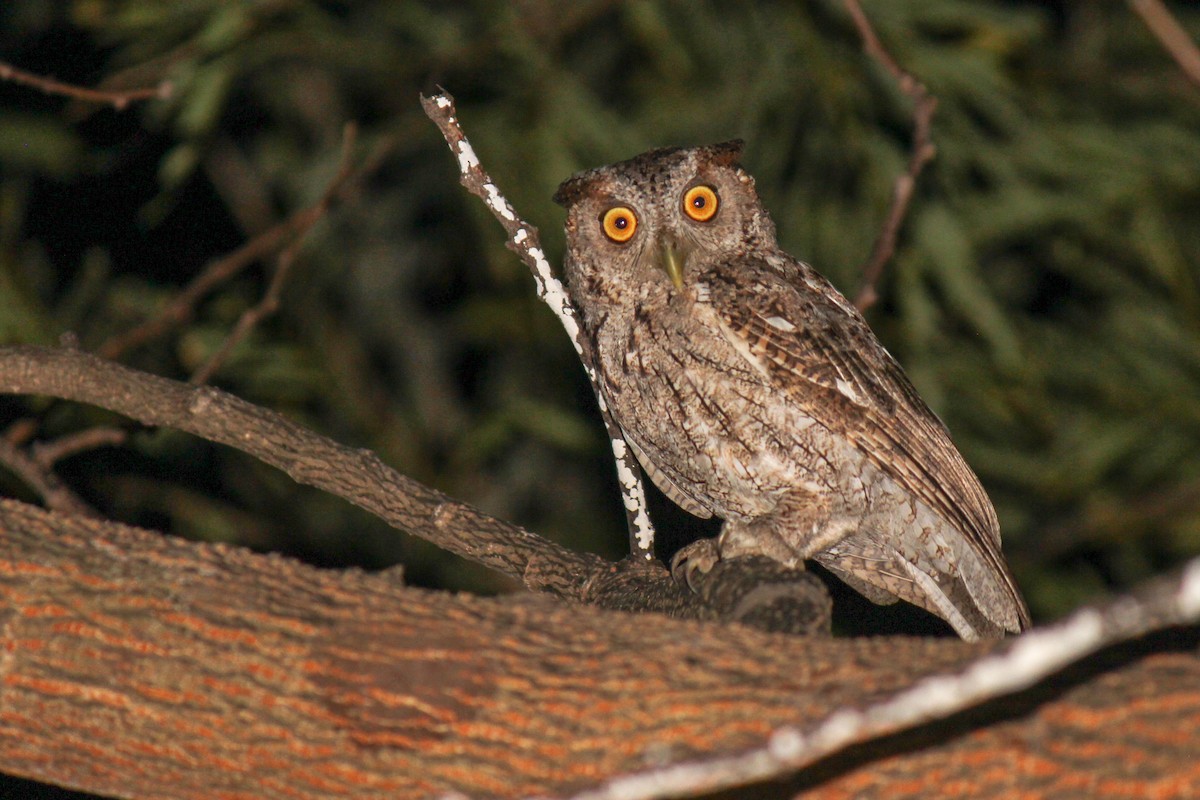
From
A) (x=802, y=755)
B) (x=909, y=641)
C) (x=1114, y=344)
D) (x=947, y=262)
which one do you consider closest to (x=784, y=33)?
(x=947, y=262)

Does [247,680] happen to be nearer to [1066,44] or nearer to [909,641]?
[909,641]

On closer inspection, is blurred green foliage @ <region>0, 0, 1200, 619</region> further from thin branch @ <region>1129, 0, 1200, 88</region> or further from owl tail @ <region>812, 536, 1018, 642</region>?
thin branch @ <region>1129, 0, 1200, 88</region>

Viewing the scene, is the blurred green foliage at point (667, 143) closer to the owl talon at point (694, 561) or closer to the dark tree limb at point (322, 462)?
the dark tree limb at point (322, 462)

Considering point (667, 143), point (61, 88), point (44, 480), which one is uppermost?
point (667, 143)

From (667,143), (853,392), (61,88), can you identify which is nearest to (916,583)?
(853,392)

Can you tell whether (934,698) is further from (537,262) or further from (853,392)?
(853,392)

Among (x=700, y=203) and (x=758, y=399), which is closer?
(x=758, y=399)

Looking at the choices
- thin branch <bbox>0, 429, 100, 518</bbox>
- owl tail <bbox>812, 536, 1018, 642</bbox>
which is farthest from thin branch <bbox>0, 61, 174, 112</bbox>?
owl tail <bbox>812, 536, 1018, 642</bbox>
